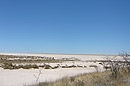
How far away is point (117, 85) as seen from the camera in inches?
257

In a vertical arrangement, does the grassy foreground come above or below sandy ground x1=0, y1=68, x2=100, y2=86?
above

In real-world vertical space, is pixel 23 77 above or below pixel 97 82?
below

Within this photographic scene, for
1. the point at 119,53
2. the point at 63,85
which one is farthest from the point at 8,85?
the point at 119,53

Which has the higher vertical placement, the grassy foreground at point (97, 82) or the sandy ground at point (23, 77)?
the grassy foreground at point (97, 82)

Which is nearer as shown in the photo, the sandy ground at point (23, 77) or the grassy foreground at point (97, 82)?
the grassy foreground at point (97, 82)

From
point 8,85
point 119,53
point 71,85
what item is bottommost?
point 8,85

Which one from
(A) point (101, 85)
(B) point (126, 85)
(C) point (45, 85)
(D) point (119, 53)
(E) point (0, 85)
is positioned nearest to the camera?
(B) point (126, 85)

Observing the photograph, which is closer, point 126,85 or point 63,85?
point 126,85

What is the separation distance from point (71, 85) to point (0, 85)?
5.60 m

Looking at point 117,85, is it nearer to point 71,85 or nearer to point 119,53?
point 71,85

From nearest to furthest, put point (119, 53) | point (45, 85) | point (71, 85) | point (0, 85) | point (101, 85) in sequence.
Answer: point (101, 85) < point (71, 85) < point (45, 85) < point (0, 85) < point (119, 53)

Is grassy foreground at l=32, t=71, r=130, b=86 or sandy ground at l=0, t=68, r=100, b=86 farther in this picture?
sandy ground at l=0, t=68, r=100, b=86

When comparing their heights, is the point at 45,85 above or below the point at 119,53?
below

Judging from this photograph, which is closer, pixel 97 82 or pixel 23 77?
pixel 97 82
